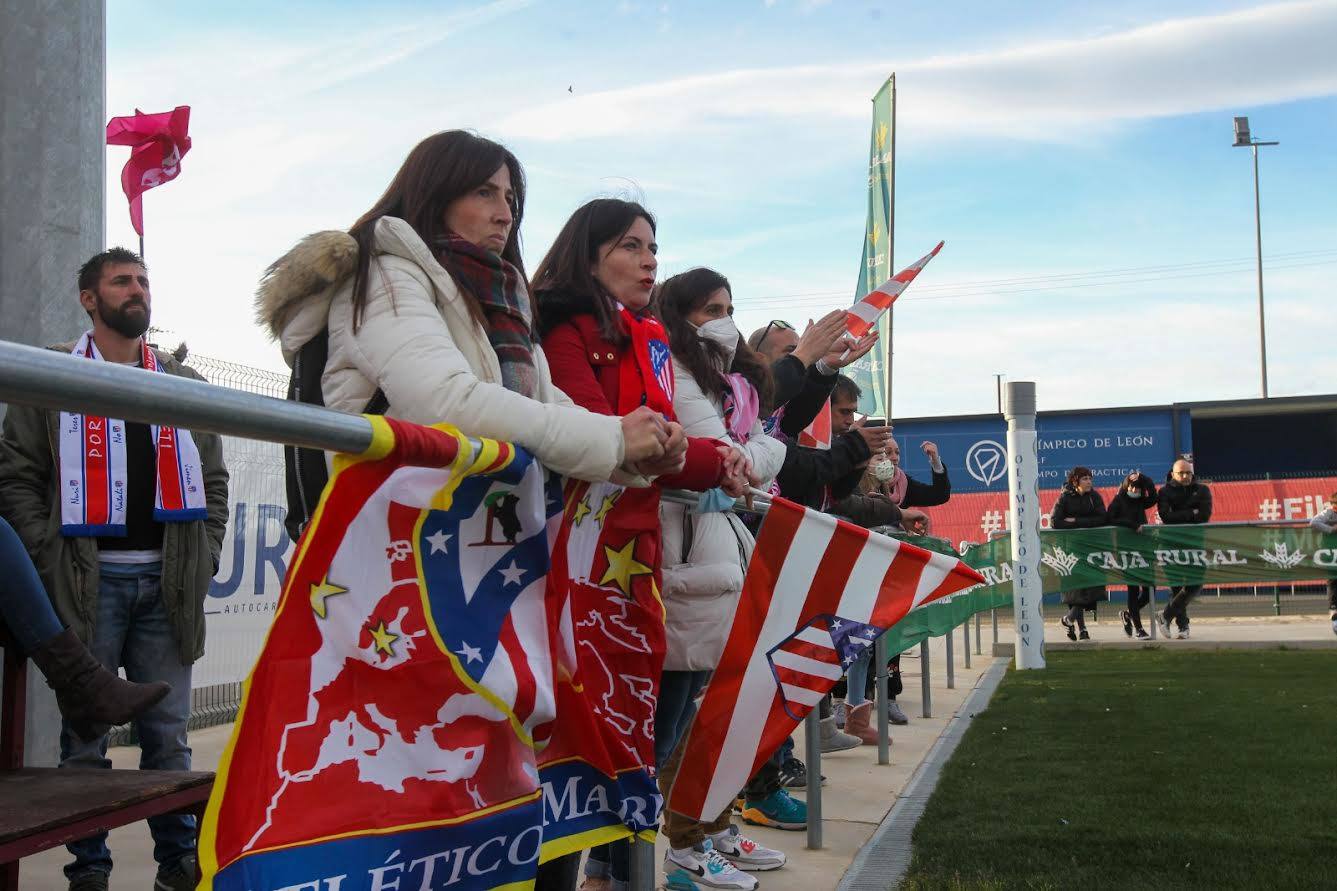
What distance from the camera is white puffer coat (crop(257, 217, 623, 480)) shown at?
6.45ft

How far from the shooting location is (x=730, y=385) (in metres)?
3.63

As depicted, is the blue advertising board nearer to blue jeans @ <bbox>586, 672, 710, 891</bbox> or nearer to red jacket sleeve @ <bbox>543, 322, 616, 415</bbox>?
blue jeans @ <bbox>586, 672, 710, 891</bbox>

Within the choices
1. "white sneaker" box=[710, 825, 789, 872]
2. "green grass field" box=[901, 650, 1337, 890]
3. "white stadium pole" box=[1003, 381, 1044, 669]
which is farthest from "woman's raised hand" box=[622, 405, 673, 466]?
"white stadium pole" box=[1003, 381, 1044, 669]

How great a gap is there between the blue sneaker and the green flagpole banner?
9.81 metres

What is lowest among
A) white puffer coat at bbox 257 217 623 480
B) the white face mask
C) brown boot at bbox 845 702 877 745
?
brown boot at bbox 845 702 877 745

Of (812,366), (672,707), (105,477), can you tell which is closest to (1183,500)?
(812,366)

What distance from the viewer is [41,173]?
496 centimetres

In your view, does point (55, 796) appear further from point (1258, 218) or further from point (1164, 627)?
point (1258, 218)

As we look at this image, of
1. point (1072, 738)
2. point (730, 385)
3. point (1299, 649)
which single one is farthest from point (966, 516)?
point (730, 385)

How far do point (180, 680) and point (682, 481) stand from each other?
2177 millimetres

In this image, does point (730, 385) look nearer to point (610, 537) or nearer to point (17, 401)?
point (610, 537)

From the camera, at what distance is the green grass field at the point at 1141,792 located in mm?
4270

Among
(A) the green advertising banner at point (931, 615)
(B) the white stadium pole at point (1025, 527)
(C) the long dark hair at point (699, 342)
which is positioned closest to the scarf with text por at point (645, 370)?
(C) the long dark hair at point (699, 342)

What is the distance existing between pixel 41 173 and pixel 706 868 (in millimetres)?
3502
